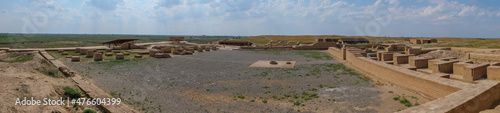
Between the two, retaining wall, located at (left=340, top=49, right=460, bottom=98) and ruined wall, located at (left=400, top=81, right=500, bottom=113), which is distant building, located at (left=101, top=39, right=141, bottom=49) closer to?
retaining wall, located at (left=340, top=49, right=460, bottom=98)

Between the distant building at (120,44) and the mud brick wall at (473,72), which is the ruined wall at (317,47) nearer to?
the distant building at (120,44)

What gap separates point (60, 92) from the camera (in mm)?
9906

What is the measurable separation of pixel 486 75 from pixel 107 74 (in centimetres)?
1736

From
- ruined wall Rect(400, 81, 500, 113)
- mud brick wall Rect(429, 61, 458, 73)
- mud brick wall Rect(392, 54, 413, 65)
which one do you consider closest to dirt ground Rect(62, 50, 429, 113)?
ruined wall Rect(400, 81, 500, 113)

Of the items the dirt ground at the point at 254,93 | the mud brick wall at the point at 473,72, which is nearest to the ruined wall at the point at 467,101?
the dirt ground at the point at 254,93

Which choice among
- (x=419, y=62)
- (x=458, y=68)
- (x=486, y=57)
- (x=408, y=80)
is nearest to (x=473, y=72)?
(x=458, y=68)

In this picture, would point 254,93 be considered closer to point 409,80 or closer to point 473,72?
point 409,80

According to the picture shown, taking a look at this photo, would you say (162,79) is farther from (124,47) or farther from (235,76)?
(124,47)

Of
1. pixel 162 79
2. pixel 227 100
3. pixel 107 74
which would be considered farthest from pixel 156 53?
pixel 227 100

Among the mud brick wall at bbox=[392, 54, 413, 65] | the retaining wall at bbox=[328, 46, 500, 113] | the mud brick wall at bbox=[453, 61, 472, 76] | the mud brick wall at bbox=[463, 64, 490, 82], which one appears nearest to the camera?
the retaining wall at bbox=[328, 46, 500, 113]

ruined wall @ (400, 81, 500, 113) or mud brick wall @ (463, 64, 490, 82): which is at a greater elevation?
mud brick wall @ (463, 64, 490, 82)

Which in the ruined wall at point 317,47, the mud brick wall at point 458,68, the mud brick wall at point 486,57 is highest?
the ruined wall at point 317,47

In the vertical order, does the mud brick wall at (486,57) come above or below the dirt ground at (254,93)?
above

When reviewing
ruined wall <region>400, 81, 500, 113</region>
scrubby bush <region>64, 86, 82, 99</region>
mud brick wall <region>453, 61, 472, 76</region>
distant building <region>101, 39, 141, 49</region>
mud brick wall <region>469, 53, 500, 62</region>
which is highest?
distant building <region>101, 39, 141, 49</region>
